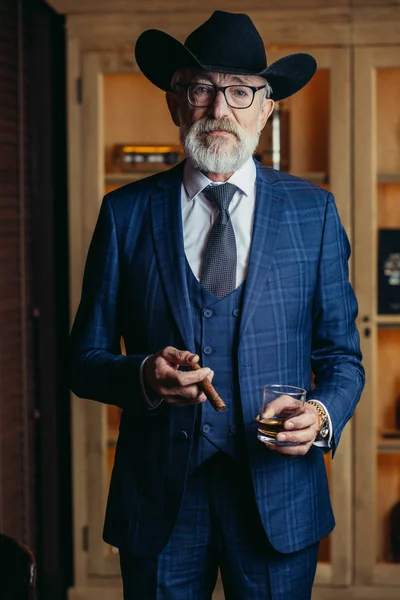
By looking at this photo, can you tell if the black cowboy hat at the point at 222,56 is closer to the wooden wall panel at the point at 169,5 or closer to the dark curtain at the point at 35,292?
the wooden wall panel at the point at 169,5

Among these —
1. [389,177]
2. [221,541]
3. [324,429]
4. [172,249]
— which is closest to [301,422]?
[324,429]

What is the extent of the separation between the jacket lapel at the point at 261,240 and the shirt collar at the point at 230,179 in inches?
0.8

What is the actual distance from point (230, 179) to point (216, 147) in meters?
0.11

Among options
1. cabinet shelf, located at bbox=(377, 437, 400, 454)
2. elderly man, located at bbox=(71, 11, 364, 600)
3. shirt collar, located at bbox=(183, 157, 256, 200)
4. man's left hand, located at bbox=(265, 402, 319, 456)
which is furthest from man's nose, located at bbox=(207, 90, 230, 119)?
cabinet shelf, located at bbox=(377, 437, 400, 454)

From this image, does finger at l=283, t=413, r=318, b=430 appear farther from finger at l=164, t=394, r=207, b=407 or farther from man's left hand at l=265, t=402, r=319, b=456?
finger at l=164, t=394, r=207, b=407

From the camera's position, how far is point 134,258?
6.05 feet

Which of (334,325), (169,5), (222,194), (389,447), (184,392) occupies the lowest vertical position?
(389,447)

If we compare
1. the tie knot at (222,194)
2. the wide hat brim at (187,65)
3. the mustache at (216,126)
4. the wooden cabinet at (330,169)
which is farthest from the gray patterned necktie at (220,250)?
the wooden cabinet at (330,169)

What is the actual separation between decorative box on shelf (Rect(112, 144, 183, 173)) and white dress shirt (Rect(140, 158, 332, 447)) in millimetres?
1219

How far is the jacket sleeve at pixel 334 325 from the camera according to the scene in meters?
1.83

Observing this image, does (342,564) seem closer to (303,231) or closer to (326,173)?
(326,173)

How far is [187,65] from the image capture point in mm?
1827

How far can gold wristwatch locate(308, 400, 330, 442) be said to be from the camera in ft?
5.60

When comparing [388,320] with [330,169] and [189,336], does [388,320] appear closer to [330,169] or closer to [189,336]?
[330,169]
